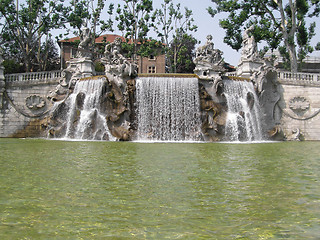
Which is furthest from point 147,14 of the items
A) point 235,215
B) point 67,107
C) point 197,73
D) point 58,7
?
point 235,215

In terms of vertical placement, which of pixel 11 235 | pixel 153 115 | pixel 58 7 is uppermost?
pixel 58 7

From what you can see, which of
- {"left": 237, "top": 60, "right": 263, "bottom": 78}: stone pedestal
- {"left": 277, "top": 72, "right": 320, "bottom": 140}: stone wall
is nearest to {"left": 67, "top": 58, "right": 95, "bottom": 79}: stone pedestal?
{"left": 237, "top": 60, "right": 263, "bottom": 78}: stone pedestal

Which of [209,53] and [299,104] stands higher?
[209,53]

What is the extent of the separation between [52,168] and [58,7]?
2877cm

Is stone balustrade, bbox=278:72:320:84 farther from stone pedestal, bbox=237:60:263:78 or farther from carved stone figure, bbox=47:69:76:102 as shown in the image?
carved stone figure, bbox=47:69:76:102

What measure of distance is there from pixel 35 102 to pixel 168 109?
1019 centimetres

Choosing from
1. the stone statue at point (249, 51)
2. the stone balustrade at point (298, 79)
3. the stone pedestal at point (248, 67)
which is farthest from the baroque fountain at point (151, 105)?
the stone statue at point (249, 51)

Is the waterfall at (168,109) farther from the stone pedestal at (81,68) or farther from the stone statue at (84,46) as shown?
the stone statue at (84,46)

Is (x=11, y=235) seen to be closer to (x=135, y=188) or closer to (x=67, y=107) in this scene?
(x=135, y=188)

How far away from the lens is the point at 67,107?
23.8 meters

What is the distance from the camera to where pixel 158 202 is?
208 inches

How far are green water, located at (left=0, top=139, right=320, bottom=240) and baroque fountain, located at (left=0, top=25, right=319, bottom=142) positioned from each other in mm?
12991

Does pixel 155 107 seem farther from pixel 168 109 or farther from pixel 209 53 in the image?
pixel 209 53

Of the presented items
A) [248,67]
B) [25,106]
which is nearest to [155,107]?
[248,67]
